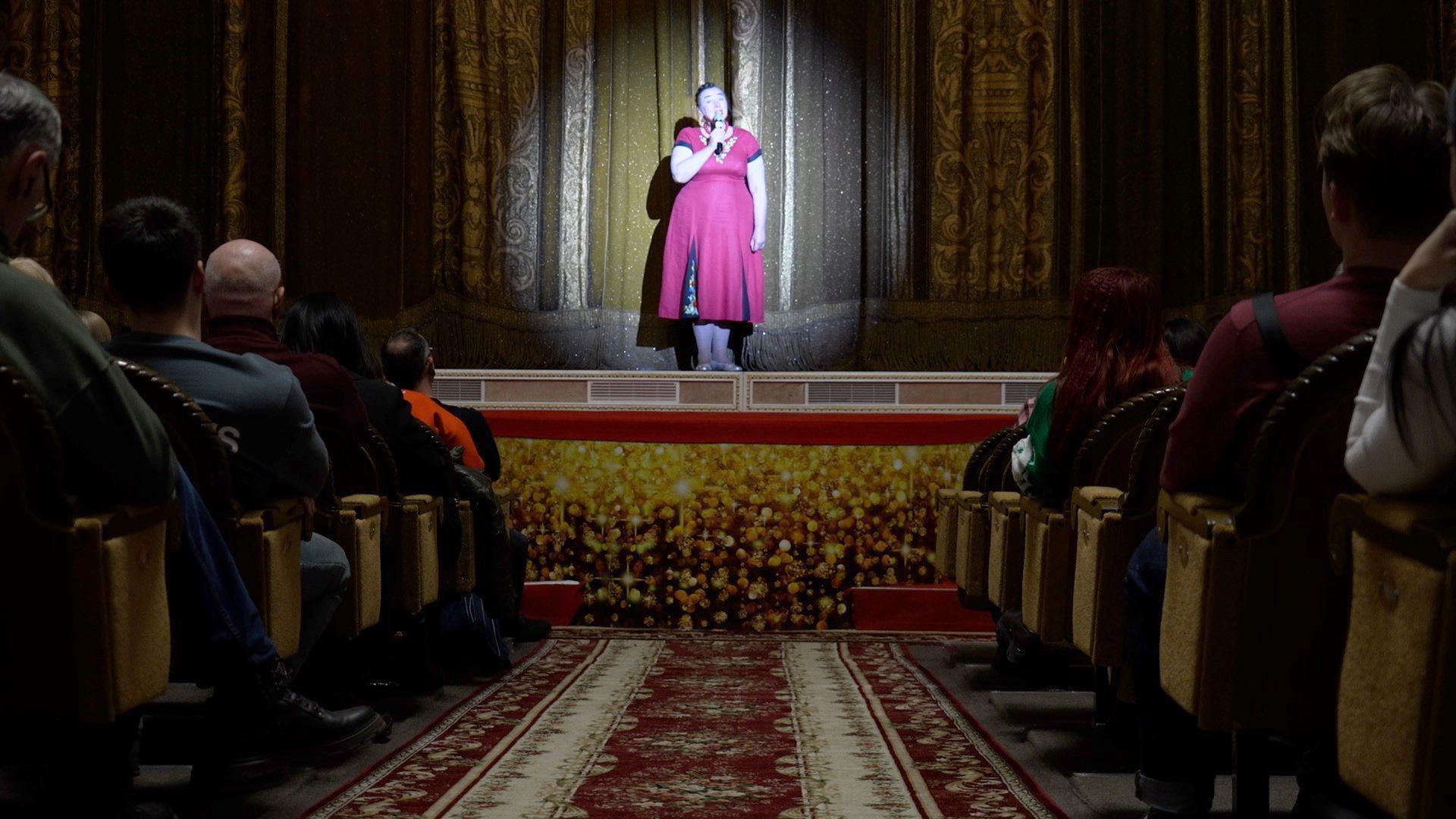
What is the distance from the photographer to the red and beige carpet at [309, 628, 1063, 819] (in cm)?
220

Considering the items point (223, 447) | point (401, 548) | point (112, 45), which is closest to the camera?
point (223, 447)

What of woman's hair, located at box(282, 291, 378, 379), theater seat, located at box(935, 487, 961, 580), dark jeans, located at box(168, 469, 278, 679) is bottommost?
theater seat, located at box(935, 487, 961, 580)

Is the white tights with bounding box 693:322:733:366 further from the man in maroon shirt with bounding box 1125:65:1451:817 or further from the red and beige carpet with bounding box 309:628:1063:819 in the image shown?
the man in maroon shirt with bounding box 1125:65:1451:817

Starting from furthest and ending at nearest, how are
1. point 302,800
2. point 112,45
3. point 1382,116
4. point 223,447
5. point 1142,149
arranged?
1. point 1142,149
2. point 112,45
3. point 302,800
4. point 223,447
5. point 1382,116

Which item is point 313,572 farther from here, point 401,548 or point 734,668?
point 734,668

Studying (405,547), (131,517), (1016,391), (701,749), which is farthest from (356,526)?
(1016,391)

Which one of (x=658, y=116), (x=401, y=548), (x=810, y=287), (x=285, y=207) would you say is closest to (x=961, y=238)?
(x=810, y=287)

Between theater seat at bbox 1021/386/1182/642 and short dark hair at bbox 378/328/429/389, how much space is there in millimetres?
1792

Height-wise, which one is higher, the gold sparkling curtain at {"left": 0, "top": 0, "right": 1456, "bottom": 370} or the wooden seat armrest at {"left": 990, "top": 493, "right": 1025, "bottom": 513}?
the gold sparkling curtain at {"left": 0, "top": 0, "right": 1456, "bottom": 370}

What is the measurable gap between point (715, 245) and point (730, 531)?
2.22 meters

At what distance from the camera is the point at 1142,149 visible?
6.81m

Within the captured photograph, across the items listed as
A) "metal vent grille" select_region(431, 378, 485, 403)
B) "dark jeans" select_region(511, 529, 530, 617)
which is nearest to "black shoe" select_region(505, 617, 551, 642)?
"dark jeans" select_region(511, 529, 530, 617)

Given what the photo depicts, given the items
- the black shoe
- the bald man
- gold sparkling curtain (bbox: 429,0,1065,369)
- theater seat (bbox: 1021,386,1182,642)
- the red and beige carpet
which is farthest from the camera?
gold sparkling curtain (bbox: 429,0,1065,369)

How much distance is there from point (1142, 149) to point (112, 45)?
4.90 meters
